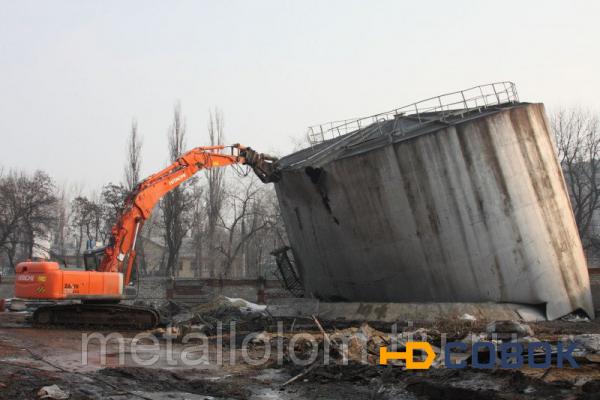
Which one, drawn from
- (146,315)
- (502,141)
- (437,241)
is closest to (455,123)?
(502,141)

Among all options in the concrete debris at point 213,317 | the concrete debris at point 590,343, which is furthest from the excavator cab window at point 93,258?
the concrete debris at point 590,343

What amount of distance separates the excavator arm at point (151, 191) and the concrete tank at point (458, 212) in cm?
218

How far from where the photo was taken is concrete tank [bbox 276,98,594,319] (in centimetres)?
1747

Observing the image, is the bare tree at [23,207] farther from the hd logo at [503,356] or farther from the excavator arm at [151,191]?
the hd logo at [503,356]

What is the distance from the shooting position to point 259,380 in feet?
29.5

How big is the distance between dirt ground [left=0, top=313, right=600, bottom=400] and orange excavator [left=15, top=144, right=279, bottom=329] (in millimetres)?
3761

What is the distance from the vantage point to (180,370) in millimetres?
9750

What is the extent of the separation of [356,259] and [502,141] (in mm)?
5935

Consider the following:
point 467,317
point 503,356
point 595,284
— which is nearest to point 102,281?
point 467,317

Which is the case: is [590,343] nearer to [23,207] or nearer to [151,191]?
[151,191]

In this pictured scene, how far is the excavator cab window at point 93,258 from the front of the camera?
1706cm

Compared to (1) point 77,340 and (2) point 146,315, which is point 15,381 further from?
(2) point 146,315

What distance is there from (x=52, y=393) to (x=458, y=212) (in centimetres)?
1335

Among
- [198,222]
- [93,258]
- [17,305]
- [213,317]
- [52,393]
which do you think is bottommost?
[52,393]
